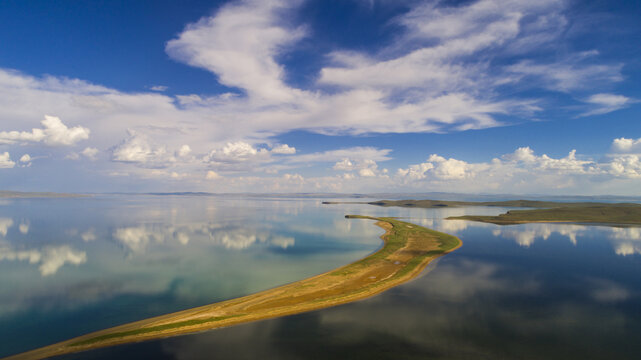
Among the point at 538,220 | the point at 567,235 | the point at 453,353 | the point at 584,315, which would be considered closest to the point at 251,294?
the point at 453,353

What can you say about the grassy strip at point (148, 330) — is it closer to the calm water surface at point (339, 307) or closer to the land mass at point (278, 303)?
the land mass at point (278, 303)

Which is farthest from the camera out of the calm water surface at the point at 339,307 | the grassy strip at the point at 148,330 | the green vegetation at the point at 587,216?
the green vegetation at the point at 587,216

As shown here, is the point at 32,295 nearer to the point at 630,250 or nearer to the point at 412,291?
the point at 412,291

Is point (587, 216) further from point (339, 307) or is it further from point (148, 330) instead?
point (148, 330)

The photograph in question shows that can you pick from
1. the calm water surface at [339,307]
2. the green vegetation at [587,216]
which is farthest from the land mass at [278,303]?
the green vegetation at [587,216]

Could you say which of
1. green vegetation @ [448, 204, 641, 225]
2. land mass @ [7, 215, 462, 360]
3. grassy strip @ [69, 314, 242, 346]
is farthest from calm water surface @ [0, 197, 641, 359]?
green vegetation @ [448, 204, 641, 225]

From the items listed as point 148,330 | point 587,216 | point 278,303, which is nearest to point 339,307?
point 278,303

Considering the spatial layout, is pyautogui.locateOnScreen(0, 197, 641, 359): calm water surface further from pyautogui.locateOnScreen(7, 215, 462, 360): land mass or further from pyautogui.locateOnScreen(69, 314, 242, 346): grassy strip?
pyautogui.locateOnScreen(69, 314, 242, 346): grassy strip
